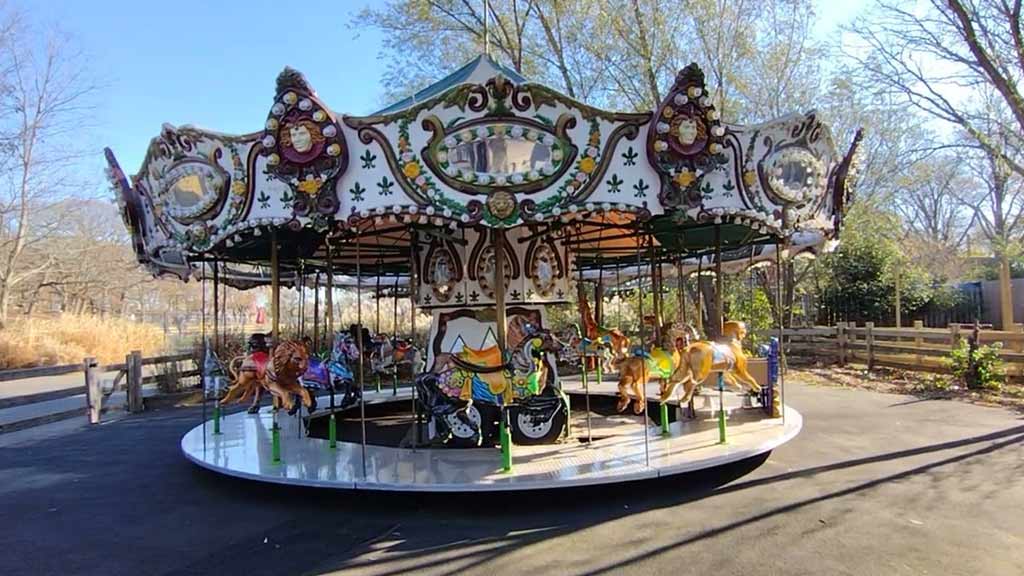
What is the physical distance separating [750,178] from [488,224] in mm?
2614

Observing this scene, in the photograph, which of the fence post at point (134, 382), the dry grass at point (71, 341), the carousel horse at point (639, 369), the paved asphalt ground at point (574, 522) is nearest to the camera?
the paved asphalt ground at point (574, 522)

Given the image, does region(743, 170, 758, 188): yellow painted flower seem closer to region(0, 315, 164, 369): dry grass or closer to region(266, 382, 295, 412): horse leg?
region(266, 382, 295, 412): horse leg

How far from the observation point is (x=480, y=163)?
5684 millimetres

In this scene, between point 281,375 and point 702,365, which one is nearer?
point 702,365

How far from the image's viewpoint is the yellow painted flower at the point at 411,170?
222 inches

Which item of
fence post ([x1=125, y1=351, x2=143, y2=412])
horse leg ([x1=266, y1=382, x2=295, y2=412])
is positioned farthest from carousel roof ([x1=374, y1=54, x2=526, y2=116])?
fence post ([x1=125, y1=351, x2=143, y2=412])

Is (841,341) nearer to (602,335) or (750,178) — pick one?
(602,335)

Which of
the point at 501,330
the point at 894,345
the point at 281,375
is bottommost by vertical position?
the point at 894,345

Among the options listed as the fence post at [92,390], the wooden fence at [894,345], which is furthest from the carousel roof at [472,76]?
the wooden fence at [894,345]

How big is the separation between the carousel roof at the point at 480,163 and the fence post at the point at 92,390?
618 cm

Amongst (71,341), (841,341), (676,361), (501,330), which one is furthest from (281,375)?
(71,341)

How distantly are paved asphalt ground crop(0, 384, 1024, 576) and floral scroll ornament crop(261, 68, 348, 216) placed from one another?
9.02 ft

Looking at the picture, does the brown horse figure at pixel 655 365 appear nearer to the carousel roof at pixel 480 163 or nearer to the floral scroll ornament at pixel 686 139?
the carousel roof at pixel 480 163

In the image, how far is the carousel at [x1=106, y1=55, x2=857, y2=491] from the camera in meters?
5.61
